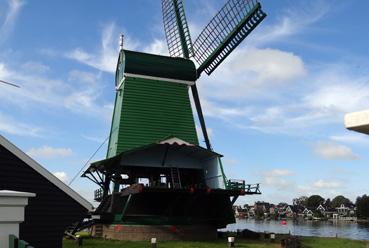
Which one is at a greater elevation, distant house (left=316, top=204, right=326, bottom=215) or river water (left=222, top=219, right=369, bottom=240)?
distant house (left=316, top=204, right=326, bottom=215)

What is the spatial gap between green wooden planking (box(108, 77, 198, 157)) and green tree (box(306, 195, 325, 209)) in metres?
149

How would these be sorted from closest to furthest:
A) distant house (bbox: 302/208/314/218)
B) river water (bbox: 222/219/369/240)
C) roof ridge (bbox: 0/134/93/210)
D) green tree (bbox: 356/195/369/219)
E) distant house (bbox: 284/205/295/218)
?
roof ridge (bbox: 0/134/93/210) < river water (bbox: 222/219/369/240) < green tree (bbox: 356/195/369/219) < distant house (bbox: 302/208/314/218) < distant house (bbox: 284/205/295/218)

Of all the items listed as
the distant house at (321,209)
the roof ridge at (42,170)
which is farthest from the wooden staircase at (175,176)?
the distant house at (321,209)

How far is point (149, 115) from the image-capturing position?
30.7 m

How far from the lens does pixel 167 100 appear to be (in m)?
31.4

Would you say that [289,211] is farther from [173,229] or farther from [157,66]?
[173,229]

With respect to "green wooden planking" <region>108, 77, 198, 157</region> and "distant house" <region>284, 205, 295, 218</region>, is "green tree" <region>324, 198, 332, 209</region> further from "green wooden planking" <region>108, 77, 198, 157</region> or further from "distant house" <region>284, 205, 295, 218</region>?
"green wooden planking" <region>108, 77, 198, 157</region>

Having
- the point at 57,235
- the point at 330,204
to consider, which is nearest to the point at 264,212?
the point at 330,204

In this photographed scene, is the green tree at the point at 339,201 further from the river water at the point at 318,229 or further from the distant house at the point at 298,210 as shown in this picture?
the river water at the point at 318,229

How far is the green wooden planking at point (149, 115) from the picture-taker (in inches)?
1184

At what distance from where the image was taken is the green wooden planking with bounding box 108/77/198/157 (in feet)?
98.6

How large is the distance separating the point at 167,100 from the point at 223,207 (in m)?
7.58

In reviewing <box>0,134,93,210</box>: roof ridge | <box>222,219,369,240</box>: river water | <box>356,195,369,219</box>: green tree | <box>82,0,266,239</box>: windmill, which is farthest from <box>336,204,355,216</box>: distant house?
<box>0,134,93,210</box>: roof ridge

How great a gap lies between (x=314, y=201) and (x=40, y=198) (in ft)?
547
